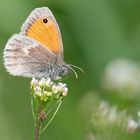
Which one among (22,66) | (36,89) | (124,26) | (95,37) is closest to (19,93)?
(95,37)

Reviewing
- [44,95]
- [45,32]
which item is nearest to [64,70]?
[45,32]

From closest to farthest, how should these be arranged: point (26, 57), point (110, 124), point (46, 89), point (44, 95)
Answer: point (44, 95) < point (46, 89) < point (110, 124) < point (26, 57)

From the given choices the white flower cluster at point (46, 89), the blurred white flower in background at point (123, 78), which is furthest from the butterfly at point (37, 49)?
the blurred white flower in background at point (123, 78)

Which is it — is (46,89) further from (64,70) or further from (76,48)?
(76,48)

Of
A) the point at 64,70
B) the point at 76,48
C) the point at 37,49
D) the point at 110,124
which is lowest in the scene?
the point at 76,48

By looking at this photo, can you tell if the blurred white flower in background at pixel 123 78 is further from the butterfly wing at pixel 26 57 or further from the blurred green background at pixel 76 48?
the butterfly wing at pixel 26 57

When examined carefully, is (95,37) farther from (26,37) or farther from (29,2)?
(26,37)
